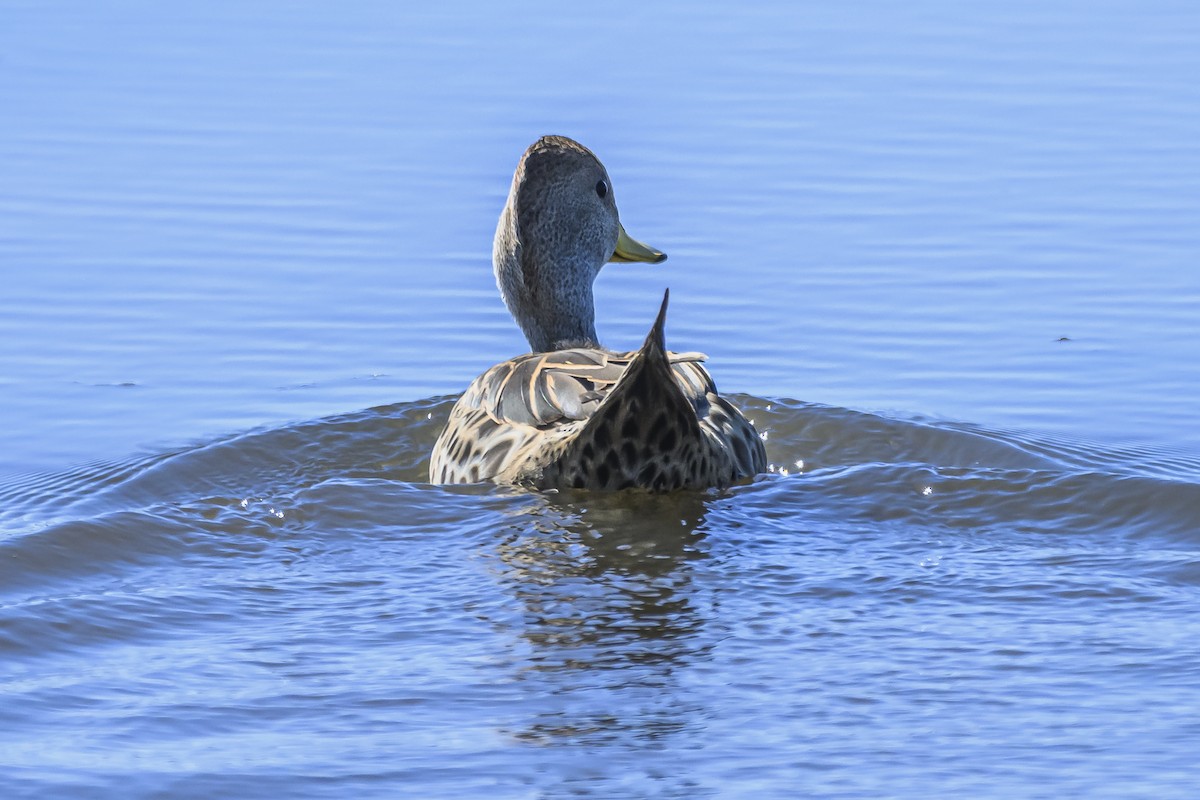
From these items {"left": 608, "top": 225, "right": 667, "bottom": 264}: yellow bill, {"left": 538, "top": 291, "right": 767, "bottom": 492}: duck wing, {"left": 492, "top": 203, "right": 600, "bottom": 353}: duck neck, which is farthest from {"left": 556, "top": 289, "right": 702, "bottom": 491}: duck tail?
{"left": 608, "top": 225, "right": 667, "bottom": 264}: yellow bill

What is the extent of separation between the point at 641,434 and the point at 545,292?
212 centimetres

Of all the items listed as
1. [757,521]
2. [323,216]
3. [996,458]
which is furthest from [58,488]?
[323,216]

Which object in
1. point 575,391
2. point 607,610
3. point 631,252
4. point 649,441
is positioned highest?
point 631,252

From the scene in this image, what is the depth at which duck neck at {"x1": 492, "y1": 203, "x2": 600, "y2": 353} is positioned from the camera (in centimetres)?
908

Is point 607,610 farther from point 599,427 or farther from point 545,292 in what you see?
point 545,292

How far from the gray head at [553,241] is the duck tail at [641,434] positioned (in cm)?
185

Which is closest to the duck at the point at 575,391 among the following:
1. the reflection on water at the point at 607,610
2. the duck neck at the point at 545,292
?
the duck neck at the point at 545,292

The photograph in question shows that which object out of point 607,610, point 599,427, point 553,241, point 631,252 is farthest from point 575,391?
point 631,252

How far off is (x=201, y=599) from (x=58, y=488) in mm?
1878

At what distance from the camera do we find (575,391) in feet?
25.1

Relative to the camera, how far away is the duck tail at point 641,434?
6875mm

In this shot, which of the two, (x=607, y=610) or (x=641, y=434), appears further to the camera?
(x=641, y=434)

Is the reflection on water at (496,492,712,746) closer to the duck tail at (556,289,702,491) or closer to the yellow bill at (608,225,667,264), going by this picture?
the duck tail at (556,289,702,491)

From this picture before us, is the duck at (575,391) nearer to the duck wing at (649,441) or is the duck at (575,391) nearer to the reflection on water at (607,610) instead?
the duck wing at (649,441)
